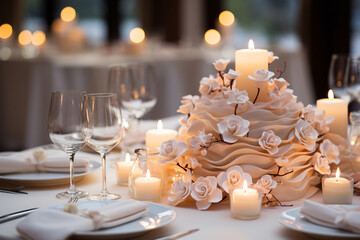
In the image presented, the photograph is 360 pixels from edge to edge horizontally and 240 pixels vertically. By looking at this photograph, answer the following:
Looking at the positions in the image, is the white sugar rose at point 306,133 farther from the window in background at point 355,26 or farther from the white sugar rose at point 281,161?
the window in background at point 355,26

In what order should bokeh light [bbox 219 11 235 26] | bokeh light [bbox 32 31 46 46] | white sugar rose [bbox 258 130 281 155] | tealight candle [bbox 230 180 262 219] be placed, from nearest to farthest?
tealight candle [bbox 230 180 262 219], white sugar rose [bbox 258 130 281 155], bokeh light [bbox 32 31 46 46], bokeh light [bbox 219 11 235 26]

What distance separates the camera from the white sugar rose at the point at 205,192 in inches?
47.6

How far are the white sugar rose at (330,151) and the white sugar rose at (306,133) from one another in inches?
2.2

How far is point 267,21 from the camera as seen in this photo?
7059 mm

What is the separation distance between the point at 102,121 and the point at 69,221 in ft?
1.10

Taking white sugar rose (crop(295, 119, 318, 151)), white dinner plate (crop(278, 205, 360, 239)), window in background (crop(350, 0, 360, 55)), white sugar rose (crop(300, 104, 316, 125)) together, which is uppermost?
window in background (crop(350, 0, 360, 55))

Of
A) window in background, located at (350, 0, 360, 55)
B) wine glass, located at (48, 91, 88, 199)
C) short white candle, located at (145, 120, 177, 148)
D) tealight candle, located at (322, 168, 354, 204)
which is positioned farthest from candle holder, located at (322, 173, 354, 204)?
window in background, located at (350, 0, 360, 55)

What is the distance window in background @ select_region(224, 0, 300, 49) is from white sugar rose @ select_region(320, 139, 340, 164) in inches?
220

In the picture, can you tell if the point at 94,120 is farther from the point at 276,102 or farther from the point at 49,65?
the point at 49,65

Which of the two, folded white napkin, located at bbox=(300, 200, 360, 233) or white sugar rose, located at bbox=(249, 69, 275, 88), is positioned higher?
white sugar rose, located at bbox=(249, 69, 275, 88)

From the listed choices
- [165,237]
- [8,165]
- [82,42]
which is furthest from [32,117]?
[165,237]

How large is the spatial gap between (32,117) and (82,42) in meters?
1.38

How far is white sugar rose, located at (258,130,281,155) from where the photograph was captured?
1.23 metres

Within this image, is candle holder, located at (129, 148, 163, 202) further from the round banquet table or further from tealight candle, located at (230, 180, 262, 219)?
tealight candle, located at (230, 180, 262, 219)
